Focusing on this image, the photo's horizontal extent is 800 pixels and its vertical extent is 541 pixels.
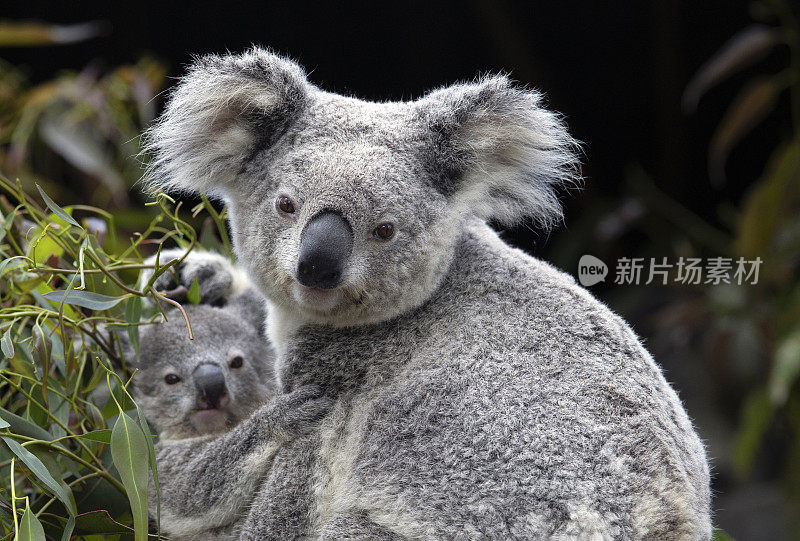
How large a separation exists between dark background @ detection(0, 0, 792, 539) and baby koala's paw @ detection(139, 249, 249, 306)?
273 centimetres

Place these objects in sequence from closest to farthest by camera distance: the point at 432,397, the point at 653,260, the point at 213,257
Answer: the point at 432,397
the point at 213,257
the point at 653,260

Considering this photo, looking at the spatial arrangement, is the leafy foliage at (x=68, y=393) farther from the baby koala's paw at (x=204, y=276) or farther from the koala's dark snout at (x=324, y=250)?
the koala's dark snout at (x=324, y=250)

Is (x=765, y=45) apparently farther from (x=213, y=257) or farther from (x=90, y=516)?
(x=90, y=516)

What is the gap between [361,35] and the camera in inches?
197

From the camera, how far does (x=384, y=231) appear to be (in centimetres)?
154

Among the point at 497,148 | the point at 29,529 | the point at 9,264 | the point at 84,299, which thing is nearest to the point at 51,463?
the point at 29,529

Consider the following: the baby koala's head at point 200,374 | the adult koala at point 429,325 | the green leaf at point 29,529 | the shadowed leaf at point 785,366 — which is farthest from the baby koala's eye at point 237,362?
the shadowed leaf at point 785,366

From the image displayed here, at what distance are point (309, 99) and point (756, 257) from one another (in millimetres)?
2730

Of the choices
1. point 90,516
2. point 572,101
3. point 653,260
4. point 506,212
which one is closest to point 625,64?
point 572,101

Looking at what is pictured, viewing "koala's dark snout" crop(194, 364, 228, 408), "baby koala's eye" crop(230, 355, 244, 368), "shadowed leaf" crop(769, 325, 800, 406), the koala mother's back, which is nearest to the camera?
the koala mother's back

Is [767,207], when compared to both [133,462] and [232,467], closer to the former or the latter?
[232,467]

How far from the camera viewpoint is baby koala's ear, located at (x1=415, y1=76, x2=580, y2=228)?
1645 millimetres

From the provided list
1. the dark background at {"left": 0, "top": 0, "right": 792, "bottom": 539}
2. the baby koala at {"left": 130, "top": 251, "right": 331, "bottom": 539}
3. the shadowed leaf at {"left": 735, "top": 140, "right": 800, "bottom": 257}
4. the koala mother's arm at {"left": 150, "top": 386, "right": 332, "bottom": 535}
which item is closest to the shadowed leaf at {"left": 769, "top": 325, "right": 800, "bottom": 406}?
the shadowed leaf at {"left": 735, "top": 140, "right": 800, "bottom": 257}

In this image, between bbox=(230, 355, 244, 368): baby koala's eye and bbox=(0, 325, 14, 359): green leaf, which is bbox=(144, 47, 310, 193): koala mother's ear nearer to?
bbox=(230, 355, 244, 368): baby koala's eye
